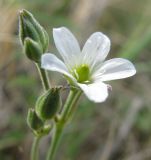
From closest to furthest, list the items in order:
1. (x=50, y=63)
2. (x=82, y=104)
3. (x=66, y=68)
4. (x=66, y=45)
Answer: (x=50, y=63) < (x=66, y=68) < (x=66, y=45) < (x=82, y=104)

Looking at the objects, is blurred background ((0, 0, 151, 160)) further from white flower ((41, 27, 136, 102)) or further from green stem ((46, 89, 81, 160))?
white flower ((41, 27, 136, 102))

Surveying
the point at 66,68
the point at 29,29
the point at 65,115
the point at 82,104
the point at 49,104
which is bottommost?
the point at 82,104

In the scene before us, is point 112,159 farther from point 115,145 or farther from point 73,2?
point 73,2

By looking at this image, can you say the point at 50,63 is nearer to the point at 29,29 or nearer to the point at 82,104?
the point at 29,29

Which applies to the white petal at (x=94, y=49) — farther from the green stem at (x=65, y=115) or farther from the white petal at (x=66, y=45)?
the green stem at (x=65, y=115)

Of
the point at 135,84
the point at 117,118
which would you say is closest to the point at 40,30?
the point at 117,118

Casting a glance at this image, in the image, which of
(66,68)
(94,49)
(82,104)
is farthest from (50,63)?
(82,104)
